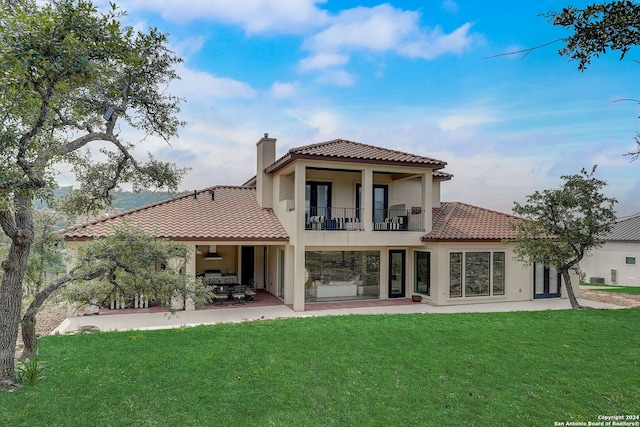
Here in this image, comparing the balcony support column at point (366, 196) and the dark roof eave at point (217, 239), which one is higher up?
the balcony support column at point (366, 196)

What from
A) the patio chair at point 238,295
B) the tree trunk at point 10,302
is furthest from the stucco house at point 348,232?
the tree trunk at point 10,302

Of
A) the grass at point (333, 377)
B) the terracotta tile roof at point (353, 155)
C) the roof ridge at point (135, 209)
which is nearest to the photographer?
the grass at point (333, 377)

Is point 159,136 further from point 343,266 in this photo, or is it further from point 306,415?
point 343,266

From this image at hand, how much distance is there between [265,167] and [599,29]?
53.8ft

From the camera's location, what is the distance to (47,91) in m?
5.68

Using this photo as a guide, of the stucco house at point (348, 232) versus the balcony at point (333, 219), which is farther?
the balcony at point (333, 219)

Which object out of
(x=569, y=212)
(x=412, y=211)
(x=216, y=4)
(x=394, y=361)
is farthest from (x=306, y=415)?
(x=569, y=212)

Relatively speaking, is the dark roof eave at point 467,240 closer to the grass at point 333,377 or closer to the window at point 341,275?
the window at point 341,275

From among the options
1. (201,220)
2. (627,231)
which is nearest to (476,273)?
(201,220)

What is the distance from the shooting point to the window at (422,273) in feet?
57.6

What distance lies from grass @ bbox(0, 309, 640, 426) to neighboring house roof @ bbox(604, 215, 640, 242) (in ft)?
87.1

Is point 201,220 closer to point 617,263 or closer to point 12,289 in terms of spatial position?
point 12,289

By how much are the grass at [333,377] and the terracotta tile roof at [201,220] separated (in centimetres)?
488

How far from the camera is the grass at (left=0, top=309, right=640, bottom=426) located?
6.35m
